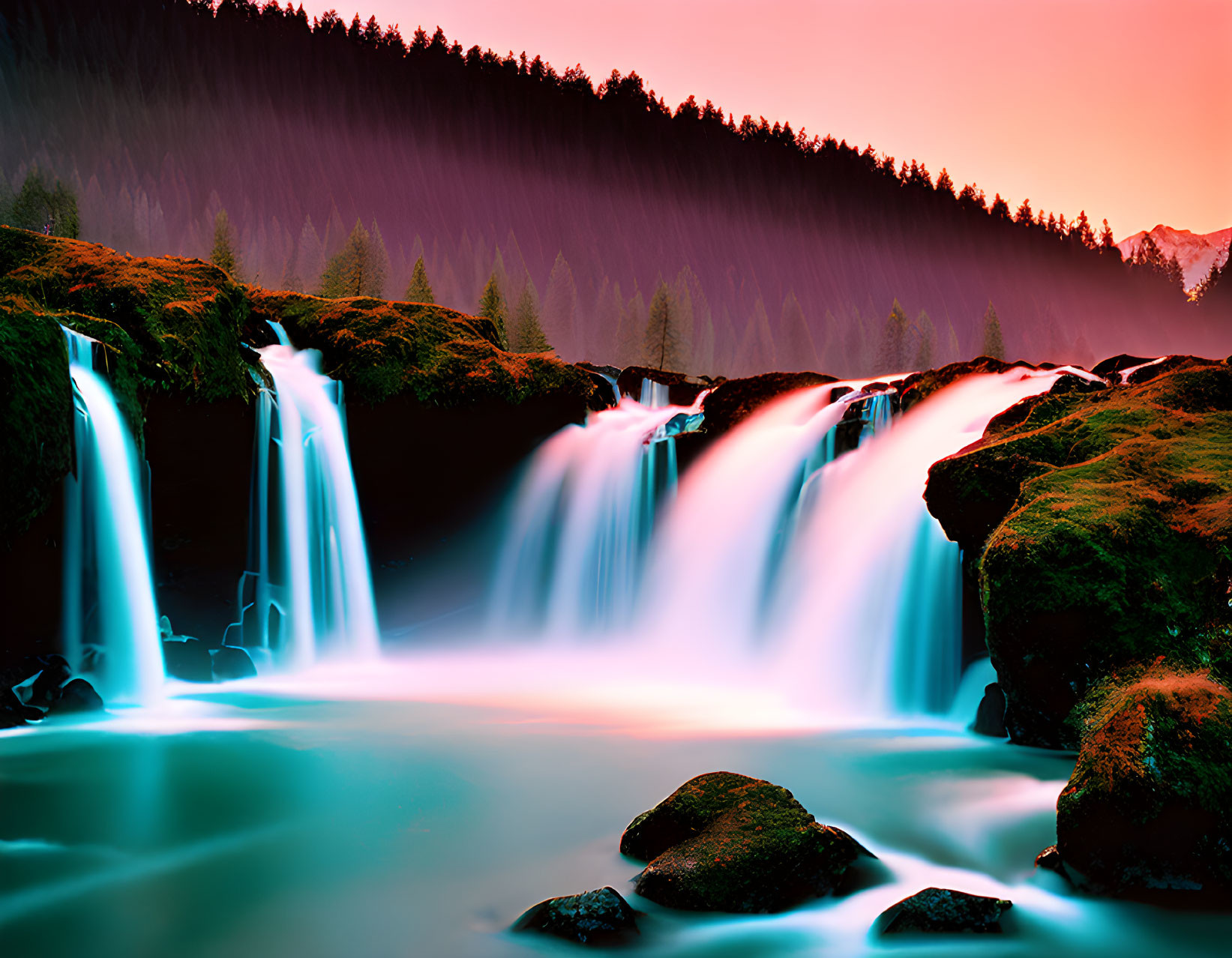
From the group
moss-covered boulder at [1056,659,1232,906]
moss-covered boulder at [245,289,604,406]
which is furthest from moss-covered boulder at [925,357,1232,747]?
moss-covered boulder at [245,289,604,406]

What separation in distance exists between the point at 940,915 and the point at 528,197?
105 meters

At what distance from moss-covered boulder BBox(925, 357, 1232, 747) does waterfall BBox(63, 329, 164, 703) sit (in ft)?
28.3

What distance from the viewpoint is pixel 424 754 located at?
7836mm

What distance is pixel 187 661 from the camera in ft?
34.4

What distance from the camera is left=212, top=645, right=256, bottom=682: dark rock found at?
425 inches

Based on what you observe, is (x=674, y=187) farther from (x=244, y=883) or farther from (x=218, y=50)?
(x=244, y=883)

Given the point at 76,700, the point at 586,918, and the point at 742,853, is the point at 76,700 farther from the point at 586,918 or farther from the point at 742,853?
the point at 742,853

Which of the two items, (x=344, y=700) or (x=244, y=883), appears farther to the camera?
(x=344, y=700)

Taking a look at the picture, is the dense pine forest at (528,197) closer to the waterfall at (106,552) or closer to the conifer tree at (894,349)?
the conifer tree at (894,349)

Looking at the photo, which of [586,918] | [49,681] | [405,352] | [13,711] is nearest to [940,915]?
[586,918]

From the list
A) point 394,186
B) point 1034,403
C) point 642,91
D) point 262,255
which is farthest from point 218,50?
point 1034,403

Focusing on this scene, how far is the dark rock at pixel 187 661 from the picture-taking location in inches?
407

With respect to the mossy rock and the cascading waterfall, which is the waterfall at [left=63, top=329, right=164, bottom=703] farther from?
the mossy rock

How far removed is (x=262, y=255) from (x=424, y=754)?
8011 cm
